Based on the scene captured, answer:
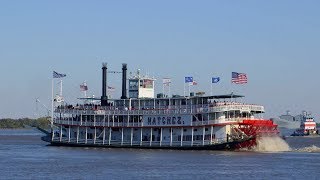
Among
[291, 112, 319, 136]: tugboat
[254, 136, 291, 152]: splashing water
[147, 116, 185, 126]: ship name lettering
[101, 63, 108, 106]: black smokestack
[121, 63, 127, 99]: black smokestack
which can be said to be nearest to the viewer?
[254, 136, 291, 152]: splashing water

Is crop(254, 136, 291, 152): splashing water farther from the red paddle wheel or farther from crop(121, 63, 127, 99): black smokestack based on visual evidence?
crop(121, 63, 127, 99): black smokestack

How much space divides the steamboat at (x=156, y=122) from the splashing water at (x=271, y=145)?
0.69m

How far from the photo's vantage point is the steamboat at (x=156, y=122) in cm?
8901

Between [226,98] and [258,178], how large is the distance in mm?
31487

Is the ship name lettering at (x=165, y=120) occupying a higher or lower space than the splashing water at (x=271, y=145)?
higher

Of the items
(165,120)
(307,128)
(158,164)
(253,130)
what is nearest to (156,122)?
(165,120)

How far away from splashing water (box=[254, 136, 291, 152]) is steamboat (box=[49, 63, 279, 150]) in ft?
2.28

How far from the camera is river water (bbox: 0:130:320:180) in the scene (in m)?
63.3

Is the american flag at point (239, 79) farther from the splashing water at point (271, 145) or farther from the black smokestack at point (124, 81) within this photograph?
the black smokestack at point (124, 81)

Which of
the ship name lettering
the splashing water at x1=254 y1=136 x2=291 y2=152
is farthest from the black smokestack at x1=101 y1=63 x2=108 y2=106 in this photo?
the splashing water at x1=254 y1=136 x2=291 y2=152

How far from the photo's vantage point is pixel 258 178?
61125 mm

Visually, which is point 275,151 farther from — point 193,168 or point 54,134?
point 54,134

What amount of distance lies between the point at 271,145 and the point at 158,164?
22.5 meters

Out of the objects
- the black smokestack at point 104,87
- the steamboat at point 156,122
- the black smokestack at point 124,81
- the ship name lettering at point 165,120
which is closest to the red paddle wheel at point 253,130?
the steamboat at point 156,122
